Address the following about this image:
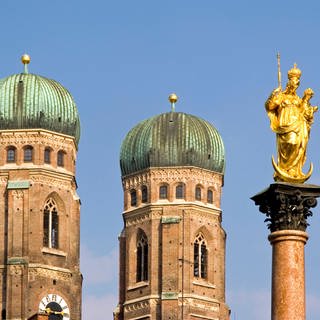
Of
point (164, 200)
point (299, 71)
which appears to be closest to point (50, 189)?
point (164, 200)

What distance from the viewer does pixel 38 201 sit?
117250mm

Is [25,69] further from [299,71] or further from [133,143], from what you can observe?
[299,71]

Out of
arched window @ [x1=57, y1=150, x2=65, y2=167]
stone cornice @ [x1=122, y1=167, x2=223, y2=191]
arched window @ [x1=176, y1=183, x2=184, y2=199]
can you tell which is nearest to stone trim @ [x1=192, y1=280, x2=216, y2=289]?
arched window @ [x1=176, y1=183, x2=184, y2=199]

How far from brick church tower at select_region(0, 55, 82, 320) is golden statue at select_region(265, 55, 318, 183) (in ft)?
240

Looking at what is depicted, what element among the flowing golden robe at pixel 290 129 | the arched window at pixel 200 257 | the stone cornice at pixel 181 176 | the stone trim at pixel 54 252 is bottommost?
the flowing golden robe at pixel 290 129

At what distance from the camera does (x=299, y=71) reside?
140ft

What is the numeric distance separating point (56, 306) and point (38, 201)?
22.6 ft

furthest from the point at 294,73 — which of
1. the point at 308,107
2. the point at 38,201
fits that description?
the point at 38,201

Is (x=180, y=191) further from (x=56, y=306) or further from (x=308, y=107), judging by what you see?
(x=308, y=107)

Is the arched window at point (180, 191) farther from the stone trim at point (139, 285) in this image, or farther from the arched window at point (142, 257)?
the stone trim at point (139, 285)

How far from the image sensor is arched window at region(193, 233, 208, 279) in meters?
127

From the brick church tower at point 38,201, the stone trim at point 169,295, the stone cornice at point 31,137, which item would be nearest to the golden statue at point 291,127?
the brick church tower at point 38,201

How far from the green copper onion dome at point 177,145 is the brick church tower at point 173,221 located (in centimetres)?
7

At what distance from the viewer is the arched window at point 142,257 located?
127500mm
